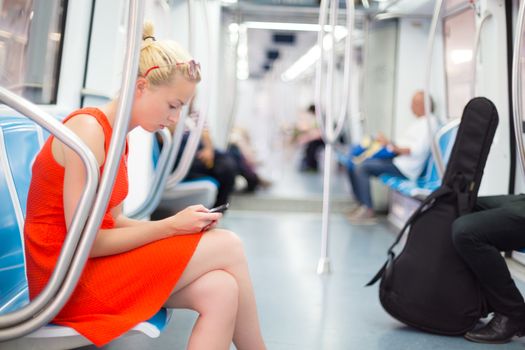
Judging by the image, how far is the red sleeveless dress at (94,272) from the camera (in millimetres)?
1578

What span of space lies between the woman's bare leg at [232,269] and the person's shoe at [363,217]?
13.7 ft

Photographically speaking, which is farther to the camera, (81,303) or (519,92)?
(519,92)

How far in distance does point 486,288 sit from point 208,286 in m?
1.38

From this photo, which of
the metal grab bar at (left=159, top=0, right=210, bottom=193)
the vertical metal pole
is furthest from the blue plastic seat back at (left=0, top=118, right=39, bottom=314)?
the vertical metal pole

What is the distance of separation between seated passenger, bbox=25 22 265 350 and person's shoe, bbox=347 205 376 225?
434 cm

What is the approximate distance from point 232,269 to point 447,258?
3.92 feet

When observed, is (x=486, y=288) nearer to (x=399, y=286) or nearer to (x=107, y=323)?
(x=399, y=286)

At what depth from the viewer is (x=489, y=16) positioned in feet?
12.7

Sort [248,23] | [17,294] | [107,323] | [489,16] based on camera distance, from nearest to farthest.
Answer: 1. [107,323]
2. [17,294]
3. [489,16]
4. [248,23]

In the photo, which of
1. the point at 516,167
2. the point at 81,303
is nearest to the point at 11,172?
the point at 81,303

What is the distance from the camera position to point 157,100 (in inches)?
65.1

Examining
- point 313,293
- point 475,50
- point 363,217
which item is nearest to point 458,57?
point 475,50

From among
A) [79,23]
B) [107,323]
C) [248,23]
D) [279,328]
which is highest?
[248,23]

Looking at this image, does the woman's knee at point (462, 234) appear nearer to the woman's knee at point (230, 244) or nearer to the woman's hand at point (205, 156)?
the woman's knee at point (230, 244)
